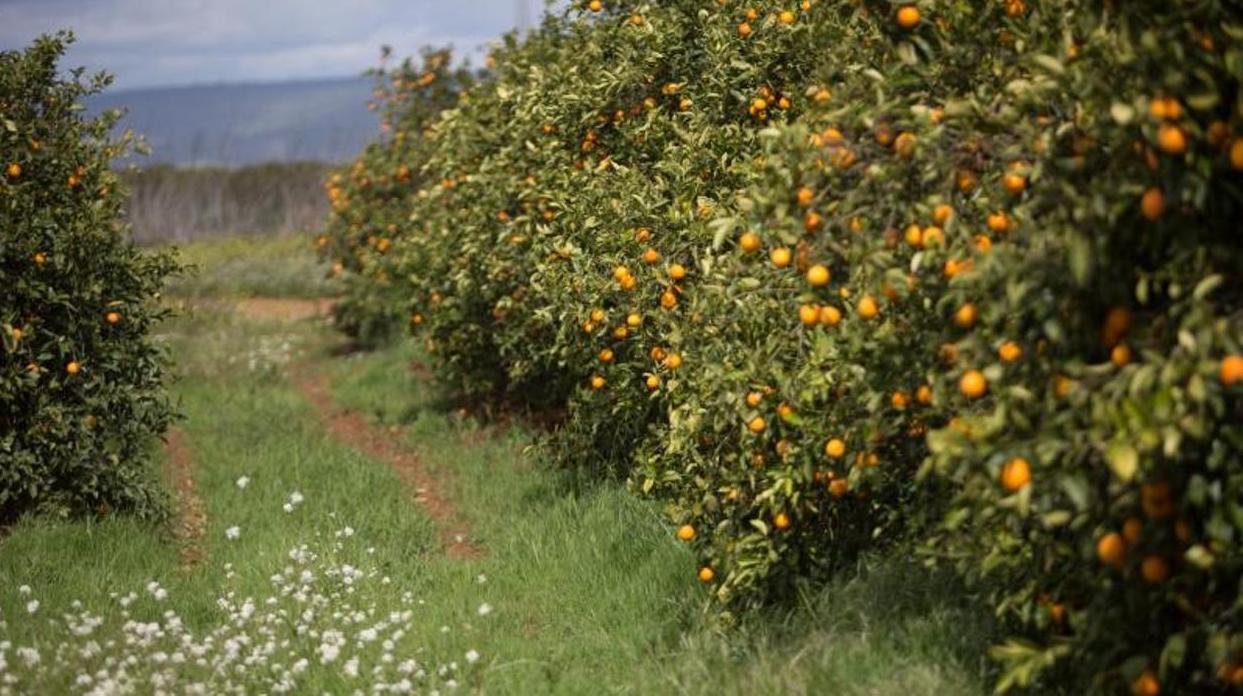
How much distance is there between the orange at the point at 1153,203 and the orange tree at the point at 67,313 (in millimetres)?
5503

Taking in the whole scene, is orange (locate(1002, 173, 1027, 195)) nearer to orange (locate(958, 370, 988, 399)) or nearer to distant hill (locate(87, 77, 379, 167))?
orange (locate(958, 370, 988, 399))

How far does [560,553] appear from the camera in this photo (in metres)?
6.48

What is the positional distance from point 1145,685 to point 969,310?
3.54 ft

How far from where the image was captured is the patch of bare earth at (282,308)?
1723 centimetres

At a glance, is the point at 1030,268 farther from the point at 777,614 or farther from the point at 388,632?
the point at 388,632

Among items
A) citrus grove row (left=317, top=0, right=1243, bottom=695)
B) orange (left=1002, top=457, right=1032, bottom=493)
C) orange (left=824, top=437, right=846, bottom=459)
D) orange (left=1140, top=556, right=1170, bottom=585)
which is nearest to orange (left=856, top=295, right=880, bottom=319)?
citrus grove row (left=317, top=0, right=1243, bottom=695)

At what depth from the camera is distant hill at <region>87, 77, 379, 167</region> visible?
2969 centimetres

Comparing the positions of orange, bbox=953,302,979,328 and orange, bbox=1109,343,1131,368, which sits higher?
orange, bbox=953,302,979,328

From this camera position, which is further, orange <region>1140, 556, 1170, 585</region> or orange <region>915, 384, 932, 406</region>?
orange <region>915, 384, 932, 406</region>

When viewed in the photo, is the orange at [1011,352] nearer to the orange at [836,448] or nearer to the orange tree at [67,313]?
the orange at [836,448]

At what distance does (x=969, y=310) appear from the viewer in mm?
3484

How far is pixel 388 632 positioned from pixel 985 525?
2.76 m

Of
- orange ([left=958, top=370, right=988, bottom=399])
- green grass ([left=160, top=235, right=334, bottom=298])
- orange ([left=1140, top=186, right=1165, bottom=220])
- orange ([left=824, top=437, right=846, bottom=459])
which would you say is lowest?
green grass ([left=160, top=235, right=334, bottom=298])

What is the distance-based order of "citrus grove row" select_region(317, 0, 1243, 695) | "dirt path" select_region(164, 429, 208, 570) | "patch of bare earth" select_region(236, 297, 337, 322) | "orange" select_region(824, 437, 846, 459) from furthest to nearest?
"patch of bare earth" select_region(236, 297, 337, 322), "dirt path" select_region(164, 429, 208, 570), "orange" select_region(824, 437, 846, 459), "citrus grove row" select_region(317, 0, 1243, 695)
